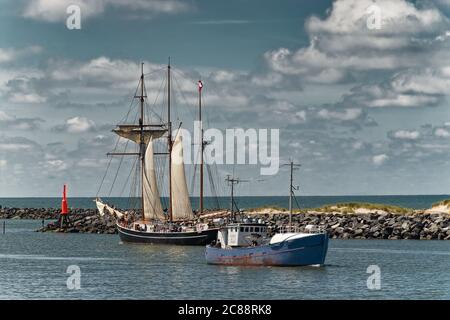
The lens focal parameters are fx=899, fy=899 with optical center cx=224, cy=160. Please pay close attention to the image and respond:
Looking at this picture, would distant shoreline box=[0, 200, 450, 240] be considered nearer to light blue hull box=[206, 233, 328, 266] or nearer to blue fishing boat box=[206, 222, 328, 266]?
blue fishing boat box=[206, 222, 328, 266]

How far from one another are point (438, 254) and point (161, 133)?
5128cm

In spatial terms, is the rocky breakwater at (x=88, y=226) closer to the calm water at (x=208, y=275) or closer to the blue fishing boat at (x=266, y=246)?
the calm water at (x=208, y=275)

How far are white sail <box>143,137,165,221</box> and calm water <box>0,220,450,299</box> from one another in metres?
16.4

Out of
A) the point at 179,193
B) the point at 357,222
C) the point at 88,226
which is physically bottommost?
the point at 88,226

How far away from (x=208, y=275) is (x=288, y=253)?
7516mm

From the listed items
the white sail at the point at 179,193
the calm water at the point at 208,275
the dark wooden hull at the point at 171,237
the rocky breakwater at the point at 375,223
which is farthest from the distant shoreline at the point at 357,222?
the calm water at the point at 208,275

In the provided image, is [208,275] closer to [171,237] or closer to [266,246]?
[266,246]

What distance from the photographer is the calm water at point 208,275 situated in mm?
68438

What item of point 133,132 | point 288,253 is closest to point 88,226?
point 133,132

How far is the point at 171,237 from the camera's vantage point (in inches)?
4747

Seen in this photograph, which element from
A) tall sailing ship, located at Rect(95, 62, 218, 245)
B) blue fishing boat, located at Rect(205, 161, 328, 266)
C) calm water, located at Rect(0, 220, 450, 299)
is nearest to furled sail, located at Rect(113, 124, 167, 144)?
tall sailing ship, located at Rect(95, 62, 218, 245)

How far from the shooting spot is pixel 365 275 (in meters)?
79.5
